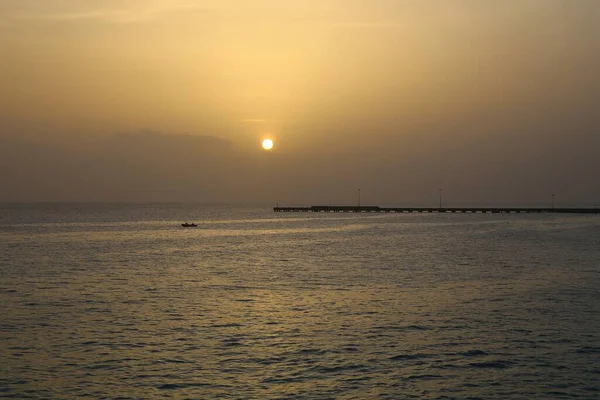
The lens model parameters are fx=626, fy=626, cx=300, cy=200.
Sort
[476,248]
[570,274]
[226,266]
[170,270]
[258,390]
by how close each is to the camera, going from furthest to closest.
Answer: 1. [476,248]
2. [226,266]
3. [170,270]
4. [570,274]
5. [258,390]

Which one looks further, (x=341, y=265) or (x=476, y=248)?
(x=476, y=248)

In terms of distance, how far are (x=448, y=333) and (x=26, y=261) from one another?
173ft

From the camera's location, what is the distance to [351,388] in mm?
21641

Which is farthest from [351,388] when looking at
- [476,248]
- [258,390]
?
[476,248]

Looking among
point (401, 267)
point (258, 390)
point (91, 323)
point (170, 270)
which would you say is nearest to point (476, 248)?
point (401, 267)

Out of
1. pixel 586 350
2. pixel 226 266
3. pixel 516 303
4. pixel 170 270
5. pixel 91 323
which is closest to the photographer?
pixel 586 350

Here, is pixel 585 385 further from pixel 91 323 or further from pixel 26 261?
pixel 26 261

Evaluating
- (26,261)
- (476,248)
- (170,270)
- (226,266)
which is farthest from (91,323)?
(476,248)

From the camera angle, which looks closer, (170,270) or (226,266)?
(170,270)

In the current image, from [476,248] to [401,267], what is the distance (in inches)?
1137

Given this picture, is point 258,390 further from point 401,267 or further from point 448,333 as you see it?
point 401,267

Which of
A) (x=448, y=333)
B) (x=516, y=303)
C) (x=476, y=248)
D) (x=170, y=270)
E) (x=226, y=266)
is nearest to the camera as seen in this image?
(x=448, y=333)

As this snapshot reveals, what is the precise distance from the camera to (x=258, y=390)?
2133cm

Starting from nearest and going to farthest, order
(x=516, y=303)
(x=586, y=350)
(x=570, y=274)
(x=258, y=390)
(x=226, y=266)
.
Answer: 1. (x=258, y=390)
2. (x=586, y=350)
3. (x=516, y=303)
4. (x=570, y=274)
5. (x=226, y=266)
